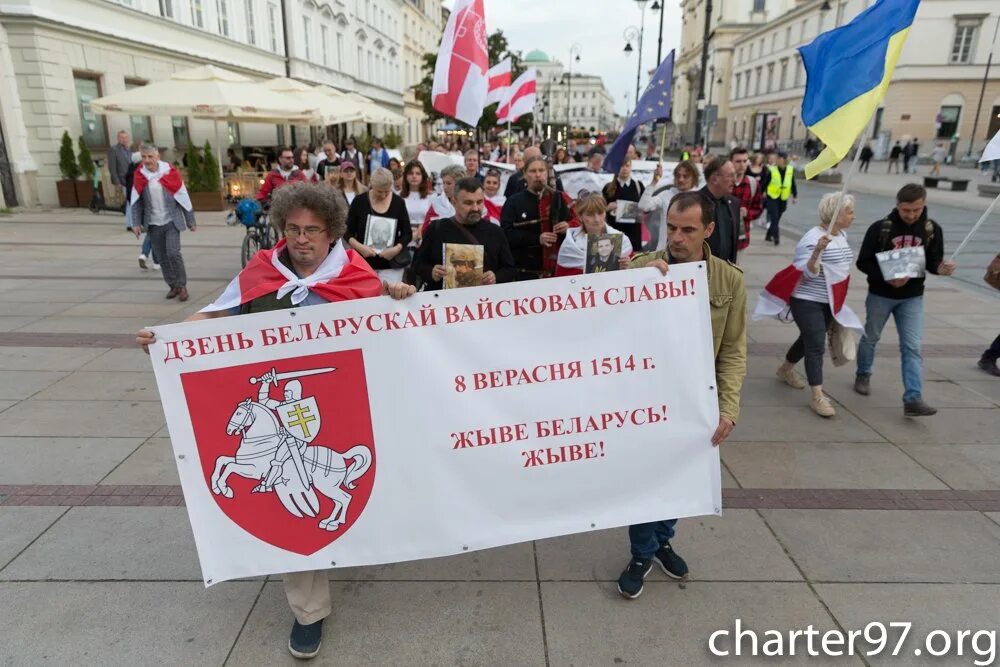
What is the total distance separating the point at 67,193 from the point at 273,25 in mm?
17525

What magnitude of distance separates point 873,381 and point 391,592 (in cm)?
484

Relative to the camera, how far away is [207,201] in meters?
18.2

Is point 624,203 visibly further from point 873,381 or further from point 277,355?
point 277,355

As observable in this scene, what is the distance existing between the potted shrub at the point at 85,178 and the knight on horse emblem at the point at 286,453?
17.6 meters

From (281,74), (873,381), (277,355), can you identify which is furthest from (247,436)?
(281,74)

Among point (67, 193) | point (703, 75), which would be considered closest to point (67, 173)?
point (67, 193)

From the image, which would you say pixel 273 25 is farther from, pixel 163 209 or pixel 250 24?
pixel 163 209

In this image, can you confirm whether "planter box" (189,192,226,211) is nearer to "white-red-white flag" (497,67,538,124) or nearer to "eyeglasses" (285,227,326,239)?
"white-red-white flag" (497,67,538,124)

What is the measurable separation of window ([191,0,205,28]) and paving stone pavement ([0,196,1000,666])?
2192 centimetres

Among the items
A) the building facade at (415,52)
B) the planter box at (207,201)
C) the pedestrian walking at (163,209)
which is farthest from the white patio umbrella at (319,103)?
the building facade at (415,52)

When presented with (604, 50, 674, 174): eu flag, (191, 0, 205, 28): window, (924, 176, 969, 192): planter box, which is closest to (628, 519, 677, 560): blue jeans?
(604, 50, 674, 174): eu flag

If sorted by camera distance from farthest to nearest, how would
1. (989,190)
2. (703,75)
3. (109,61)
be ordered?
1. (703,75)
2. (989,190)
3. (109,61)

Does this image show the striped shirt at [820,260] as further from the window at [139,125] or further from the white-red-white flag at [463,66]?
the window at [139,125]

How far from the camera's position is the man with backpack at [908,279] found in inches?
199
